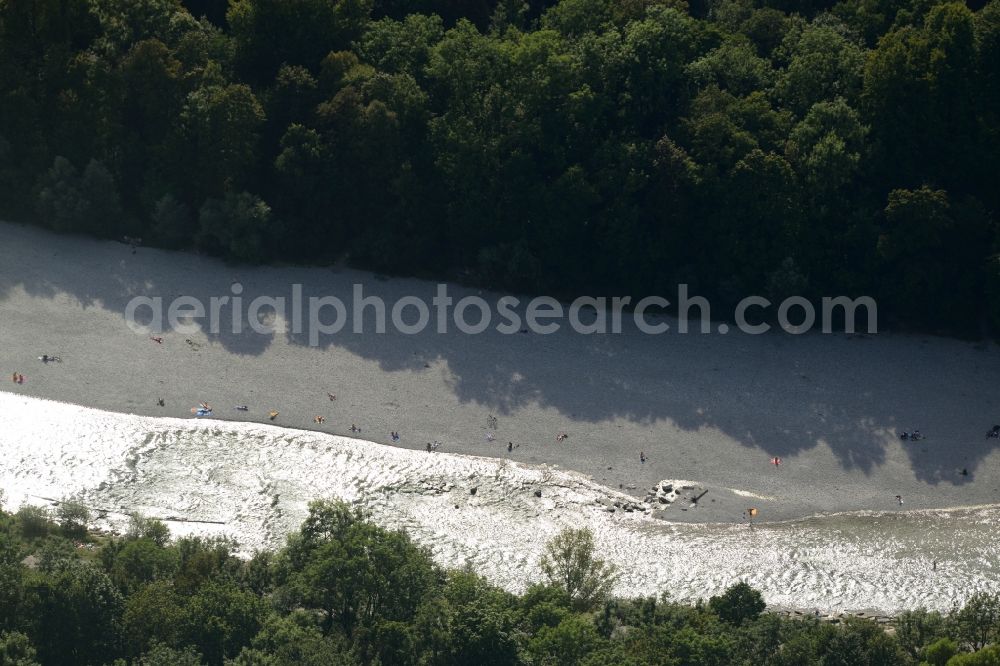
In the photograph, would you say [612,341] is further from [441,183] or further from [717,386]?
[441,183]

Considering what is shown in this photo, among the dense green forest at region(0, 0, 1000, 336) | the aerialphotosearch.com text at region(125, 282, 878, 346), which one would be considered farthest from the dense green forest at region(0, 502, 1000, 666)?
the dense green forest at region(0, 0, 1000, 336)

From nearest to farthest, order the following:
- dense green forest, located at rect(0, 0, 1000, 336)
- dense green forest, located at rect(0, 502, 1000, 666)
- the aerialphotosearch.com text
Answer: dense green forest, located at rect(0, 502, 1000, 666)
dense green forest, located at rect(0, 0, 1000, 336)
the aerialphotosearch.com text

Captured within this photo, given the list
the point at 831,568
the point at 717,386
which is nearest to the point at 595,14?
the point at 717,386

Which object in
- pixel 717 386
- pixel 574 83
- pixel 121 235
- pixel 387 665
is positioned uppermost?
pixel 574 83

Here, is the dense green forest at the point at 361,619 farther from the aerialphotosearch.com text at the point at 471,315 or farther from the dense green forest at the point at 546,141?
the dense green forest at the point at 546,141

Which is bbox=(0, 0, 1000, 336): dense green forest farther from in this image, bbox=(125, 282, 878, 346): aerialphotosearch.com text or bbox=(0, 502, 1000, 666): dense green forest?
bbox=(0, 502, 1000, 666): dense green forest

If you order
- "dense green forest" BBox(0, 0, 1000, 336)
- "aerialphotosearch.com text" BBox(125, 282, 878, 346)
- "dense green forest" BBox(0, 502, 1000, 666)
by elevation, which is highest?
"dense green forest" BBox(0, 0, 1000, 336)

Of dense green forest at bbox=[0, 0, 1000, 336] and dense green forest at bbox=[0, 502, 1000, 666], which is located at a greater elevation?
dense green forest at bbox=[0, 0, 1000, 336]

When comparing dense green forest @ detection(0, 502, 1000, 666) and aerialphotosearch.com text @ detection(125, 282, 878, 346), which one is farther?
aerialphotosearch.com text @ detection(125, 282, 878, 346)
